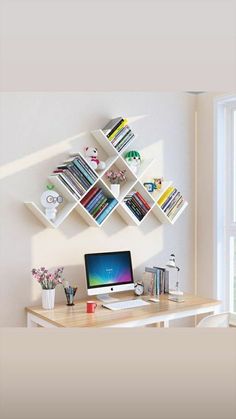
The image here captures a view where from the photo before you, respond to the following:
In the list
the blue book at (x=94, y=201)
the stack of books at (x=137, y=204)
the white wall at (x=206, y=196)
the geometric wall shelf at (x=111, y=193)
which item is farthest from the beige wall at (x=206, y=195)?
the blue book at (x=94, y=201)

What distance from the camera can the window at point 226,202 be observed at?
3.76 metres

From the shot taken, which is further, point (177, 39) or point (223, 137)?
point (223, 137)

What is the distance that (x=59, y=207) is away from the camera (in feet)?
10.3

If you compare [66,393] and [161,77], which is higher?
[161,77]

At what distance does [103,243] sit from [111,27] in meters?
3.15

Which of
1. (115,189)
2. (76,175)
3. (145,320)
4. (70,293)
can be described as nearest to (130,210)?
(115,189)

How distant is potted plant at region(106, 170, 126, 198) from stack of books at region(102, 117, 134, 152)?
0.56 ft

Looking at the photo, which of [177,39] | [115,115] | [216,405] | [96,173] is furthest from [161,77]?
[115,115]

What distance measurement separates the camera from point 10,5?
25cm

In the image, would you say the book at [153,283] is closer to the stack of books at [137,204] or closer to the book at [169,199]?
the stack of books at [137,204]

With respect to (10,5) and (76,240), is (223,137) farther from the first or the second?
(10,5)

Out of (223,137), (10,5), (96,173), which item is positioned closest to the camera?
(10,5)

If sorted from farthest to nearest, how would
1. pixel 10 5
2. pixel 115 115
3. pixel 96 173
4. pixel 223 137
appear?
pixel 223 137 → pixel 115 115 → pixel 96 173 → pixel 10 5

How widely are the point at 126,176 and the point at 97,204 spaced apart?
14.9 inches
